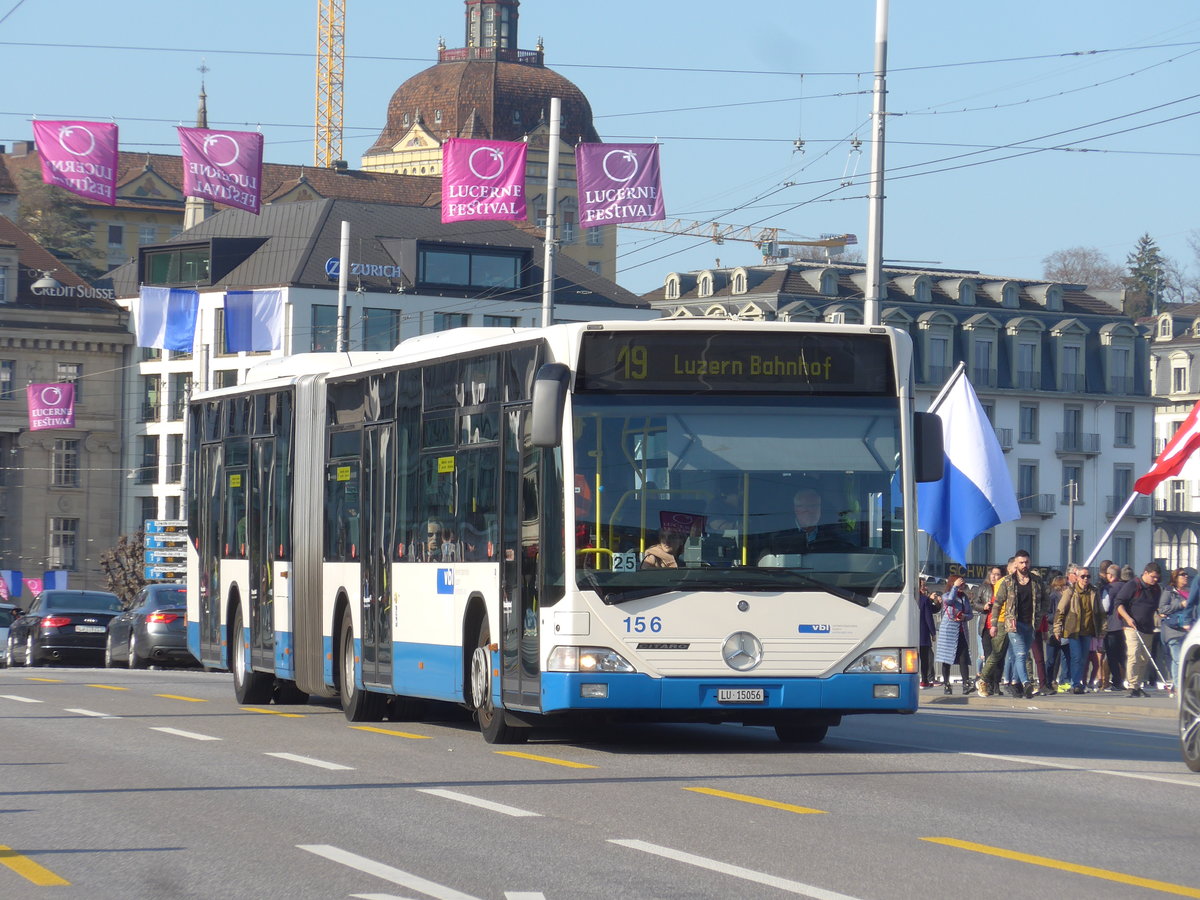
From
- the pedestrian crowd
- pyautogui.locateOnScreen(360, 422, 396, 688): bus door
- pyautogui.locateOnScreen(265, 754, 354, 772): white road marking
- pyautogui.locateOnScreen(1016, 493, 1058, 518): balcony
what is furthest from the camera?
pyautogui.locateOnScreen(1016, 493, 1058, 518): balcony

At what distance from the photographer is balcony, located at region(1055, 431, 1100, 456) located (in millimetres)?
106625

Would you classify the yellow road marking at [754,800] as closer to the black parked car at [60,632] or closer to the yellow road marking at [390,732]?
the yellow road marking at [390,732]

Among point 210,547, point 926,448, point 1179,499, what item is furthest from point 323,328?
point 926,448

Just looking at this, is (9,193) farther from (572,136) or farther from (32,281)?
(572,136)

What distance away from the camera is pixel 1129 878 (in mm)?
9672

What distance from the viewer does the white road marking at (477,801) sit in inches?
475

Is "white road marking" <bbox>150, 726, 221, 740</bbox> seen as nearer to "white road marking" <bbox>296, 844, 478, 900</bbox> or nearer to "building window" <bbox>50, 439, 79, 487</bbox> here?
"white road marking" <bbox>296, 844, 478, 900</bbox>

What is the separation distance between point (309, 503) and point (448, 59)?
156562 millimetres

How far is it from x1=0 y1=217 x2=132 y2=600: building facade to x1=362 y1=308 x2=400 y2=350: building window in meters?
11.2

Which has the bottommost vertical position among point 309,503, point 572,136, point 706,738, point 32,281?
point 706,738

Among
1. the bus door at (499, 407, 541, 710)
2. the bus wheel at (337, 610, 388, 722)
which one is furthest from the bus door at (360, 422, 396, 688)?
the bus door at (499, 407, 541, 710)

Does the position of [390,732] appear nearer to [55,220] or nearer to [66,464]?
[66,464]

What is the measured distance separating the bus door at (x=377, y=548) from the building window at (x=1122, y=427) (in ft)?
303

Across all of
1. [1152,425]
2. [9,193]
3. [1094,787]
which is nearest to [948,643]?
[1094,787]
